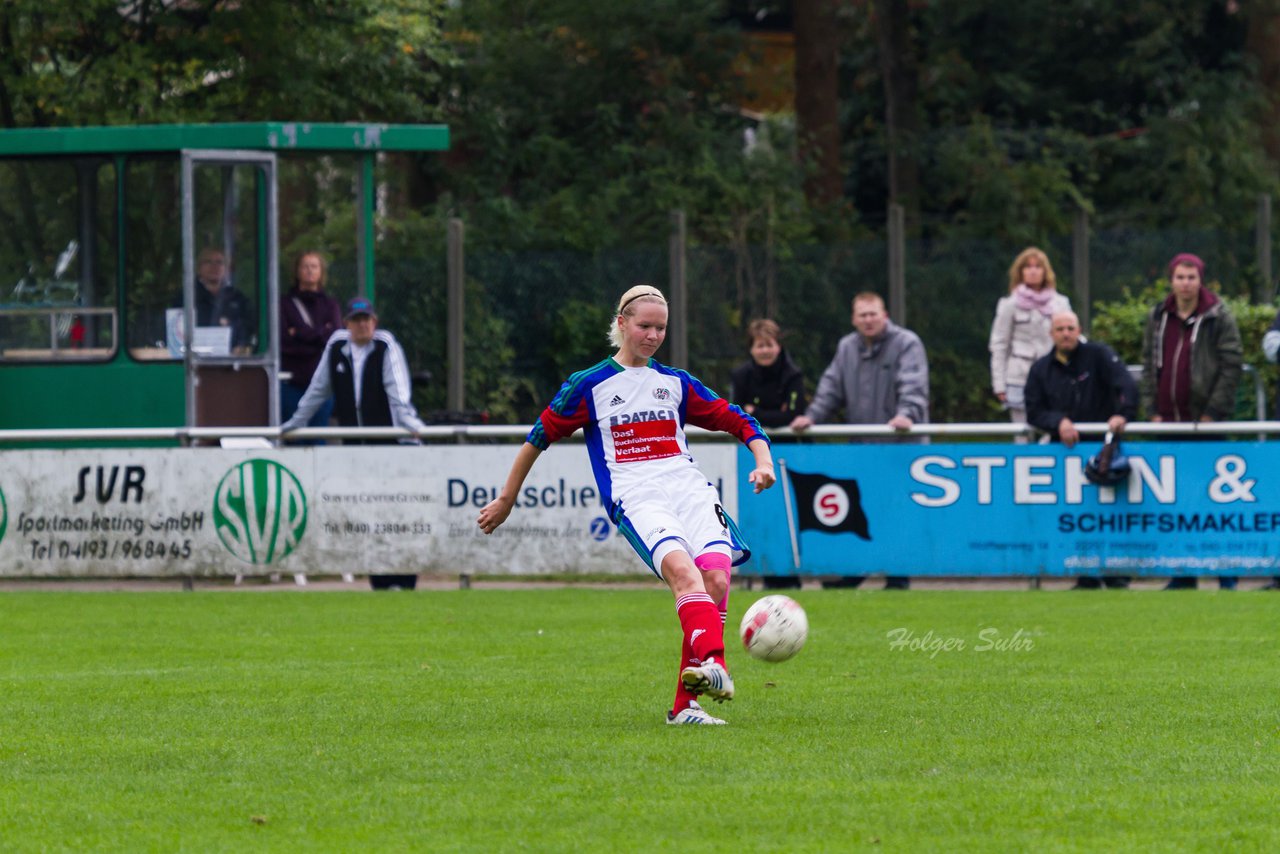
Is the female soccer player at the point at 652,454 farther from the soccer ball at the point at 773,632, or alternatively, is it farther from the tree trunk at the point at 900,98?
the tree trunk at the point at 900,98

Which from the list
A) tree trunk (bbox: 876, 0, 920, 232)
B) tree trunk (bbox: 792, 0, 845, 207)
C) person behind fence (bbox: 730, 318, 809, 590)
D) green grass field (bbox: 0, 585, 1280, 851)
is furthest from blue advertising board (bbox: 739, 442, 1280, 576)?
tree trunk (bbox: 876, 0, 920, 232)

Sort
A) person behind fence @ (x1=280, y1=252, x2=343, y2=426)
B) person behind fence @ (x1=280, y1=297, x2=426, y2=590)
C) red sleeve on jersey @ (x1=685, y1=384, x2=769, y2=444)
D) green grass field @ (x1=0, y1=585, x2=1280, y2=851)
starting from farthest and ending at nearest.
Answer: person behind fence @ (x1=280, y1=252, x2=343, y2=426) < person behind fence @ (x1=280, y1=297, x2=426, y2=590) < red sleeve on jersey @ (x1=685, y1=384, x2=769, y2=444) < green grass field @ (x1=0, y1=585, x2=1280, y2=851)

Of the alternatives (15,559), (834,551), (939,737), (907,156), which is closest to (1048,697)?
(939,737)

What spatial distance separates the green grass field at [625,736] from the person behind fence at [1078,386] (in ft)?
6.37

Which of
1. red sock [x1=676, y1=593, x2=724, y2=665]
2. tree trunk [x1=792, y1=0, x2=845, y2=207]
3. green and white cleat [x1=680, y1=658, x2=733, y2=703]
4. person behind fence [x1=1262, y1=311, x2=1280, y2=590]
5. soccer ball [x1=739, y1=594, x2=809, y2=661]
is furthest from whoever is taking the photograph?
tree trunk [x1=792, y1=0, x2=845, y2=207]

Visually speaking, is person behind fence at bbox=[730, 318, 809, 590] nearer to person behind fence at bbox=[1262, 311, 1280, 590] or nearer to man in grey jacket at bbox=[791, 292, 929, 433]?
man in grey jacket at bbox=[791, 292, 929, 433]

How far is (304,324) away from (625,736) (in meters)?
9.76

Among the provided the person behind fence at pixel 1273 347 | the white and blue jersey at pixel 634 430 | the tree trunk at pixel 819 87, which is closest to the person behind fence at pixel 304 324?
the person behind fence at pixel 1273 347

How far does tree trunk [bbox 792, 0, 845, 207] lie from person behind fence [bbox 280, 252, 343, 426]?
438 inches

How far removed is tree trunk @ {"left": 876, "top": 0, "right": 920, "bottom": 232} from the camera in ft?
92.0

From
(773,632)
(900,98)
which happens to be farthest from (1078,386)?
(900,98)

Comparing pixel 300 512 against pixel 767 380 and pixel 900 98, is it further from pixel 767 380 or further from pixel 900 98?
pixel 900 98

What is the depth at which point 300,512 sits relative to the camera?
15039 millimetres

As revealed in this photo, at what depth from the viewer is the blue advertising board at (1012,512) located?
14.2m
